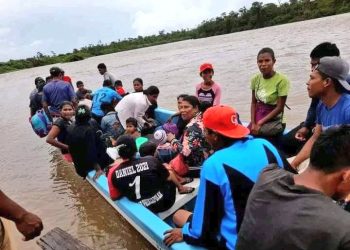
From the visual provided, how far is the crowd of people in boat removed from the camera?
1.32 m

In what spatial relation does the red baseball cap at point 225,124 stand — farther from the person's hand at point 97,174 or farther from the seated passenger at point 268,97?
the person's hand at point 97,174

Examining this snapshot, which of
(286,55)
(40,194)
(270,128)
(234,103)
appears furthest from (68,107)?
(286,55)

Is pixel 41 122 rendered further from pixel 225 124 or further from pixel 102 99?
pixel 225 124

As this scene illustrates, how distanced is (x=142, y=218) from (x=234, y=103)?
847 centimetres

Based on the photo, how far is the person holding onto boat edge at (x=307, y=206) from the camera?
1.24m

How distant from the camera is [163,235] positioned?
296cm

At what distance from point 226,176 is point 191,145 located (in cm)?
162

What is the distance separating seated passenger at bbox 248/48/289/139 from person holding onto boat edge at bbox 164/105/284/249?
2.05 m

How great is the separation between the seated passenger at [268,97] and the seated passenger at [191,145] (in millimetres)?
807

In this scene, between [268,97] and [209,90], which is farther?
[209,90]

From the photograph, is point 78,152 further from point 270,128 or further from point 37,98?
point 37,98

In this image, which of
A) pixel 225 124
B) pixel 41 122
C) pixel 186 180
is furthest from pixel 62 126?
pixel 225 124

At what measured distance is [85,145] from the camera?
4.73 metres

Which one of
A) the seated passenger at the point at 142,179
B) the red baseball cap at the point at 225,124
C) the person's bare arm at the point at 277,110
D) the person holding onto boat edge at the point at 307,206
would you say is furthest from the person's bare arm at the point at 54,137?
the person holding onto boat edge at the point at 307,206
